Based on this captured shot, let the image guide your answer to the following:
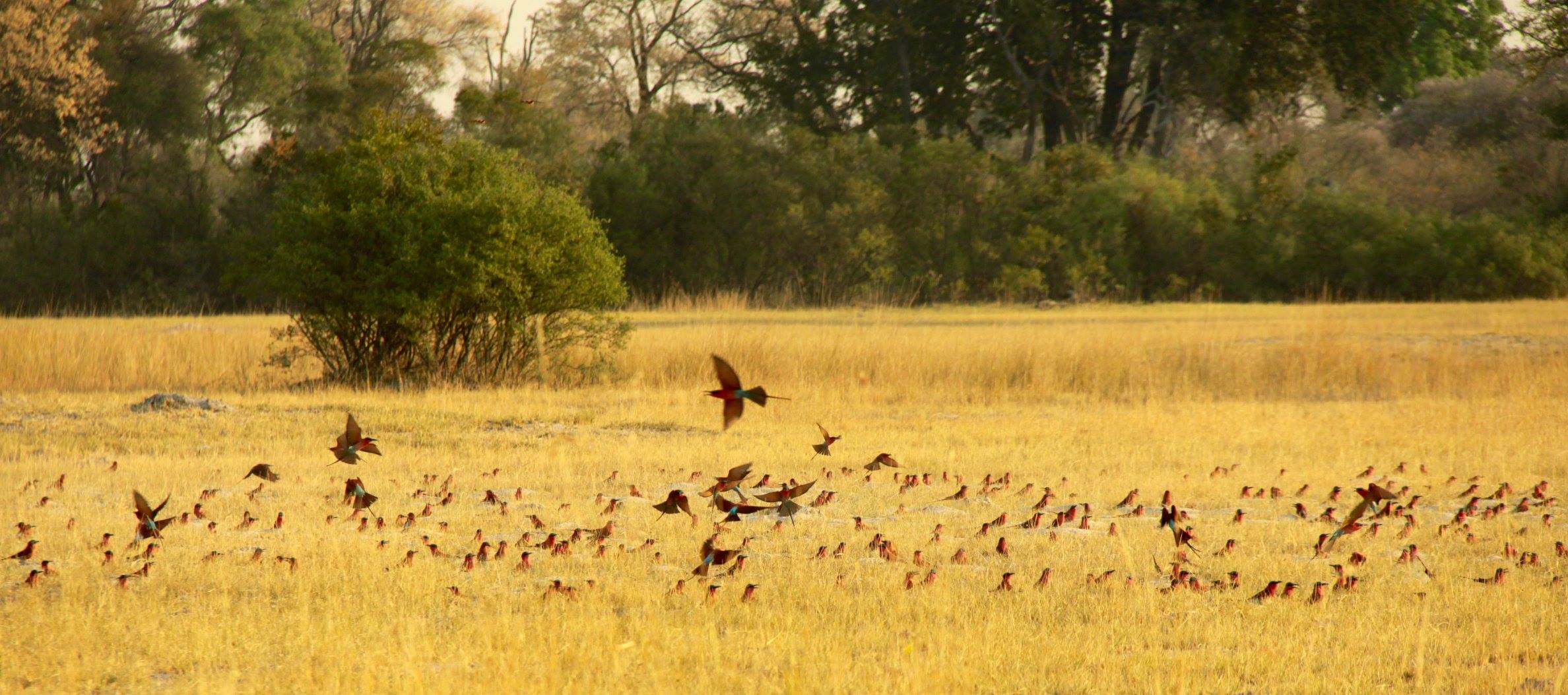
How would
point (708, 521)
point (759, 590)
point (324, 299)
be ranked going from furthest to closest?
point (324, 299)
point (708, 521)
point (759, 590)

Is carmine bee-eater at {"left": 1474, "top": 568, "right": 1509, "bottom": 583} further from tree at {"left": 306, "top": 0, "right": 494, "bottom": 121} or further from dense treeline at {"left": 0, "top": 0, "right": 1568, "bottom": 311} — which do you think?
tree at {"left": 306, "top": 0, "right": 494, "bottom": 121}

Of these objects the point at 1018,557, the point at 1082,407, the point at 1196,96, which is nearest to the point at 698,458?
the point at 1018,557

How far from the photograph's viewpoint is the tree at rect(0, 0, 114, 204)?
32.9 metres

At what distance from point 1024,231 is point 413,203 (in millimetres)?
21102

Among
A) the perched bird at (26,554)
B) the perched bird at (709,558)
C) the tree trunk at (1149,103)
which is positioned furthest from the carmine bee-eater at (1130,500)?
the tree trunk at (1149,103)

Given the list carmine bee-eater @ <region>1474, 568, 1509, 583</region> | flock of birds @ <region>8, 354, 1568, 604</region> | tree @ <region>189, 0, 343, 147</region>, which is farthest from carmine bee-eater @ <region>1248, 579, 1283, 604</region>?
tree @ <region>189, 0, 343, 147</region>

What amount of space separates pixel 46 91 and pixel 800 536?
33.3 meters

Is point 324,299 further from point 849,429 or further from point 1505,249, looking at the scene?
point 1505,249

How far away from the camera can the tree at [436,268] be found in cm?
→ 1502

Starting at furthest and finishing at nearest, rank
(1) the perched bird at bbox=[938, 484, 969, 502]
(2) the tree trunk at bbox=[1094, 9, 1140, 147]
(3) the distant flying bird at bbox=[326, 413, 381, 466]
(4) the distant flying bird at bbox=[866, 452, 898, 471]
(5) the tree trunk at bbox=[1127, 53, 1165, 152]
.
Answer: (5) the tree trunk at bbox=[1127, 53, 1165, 152] → (2) the tree trunk at bbox=[1094, 9, 1140, 147] → (1) the perched bird at bbox=[938, 484, 969, 502] → (4) the distant flying bird at bbox=[866, 452, 898, 471] → (3) the distant flying bird at bbox=[326, 413, 381, 466]

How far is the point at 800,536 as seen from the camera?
7039 mm

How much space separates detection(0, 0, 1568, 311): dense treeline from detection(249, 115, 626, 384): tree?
13922 millimetres

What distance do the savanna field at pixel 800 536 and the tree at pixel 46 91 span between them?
20.5 meters

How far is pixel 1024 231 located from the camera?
34.1m
